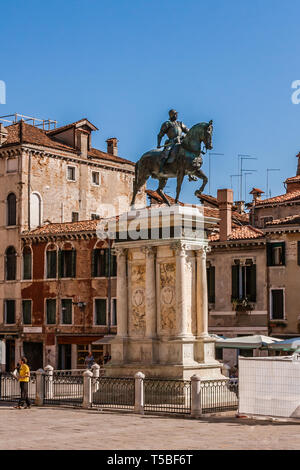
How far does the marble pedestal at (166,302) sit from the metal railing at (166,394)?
16.5 inches

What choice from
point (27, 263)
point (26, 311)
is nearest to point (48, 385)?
point (26, 311)

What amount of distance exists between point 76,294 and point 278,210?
1198 cm

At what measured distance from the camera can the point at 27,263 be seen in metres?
50.4

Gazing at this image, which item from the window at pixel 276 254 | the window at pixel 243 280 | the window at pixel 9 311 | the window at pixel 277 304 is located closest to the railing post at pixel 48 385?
the window at pixel 277 304

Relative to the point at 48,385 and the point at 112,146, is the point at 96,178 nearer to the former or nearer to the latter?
the point at 112,146

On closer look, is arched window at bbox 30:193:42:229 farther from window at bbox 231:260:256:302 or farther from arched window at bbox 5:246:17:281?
window at bbox 231:260:256:302

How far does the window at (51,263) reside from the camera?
4925 centimetres

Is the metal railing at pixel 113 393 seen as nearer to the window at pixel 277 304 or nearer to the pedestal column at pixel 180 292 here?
the pedestal column at pixel 180 292

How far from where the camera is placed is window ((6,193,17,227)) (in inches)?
1989

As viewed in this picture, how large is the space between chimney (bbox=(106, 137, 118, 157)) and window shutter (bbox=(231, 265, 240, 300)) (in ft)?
57.3

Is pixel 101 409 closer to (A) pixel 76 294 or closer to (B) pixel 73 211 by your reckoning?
(A) pixel 76 294

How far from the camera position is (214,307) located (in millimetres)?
43906

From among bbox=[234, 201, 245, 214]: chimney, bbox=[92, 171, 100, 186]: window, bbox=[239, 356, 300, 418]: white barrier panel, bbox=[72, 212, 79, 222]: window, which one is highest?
bbox=[92, 171, 100, 186]: window

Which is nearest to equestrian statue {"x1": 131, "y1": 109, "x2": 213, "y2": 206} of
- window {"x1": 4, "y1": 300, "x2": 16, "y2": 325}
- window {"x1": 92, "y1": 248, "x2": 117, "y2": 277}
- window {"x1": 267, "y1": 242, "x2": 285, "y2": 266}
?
window {"x1": 267, "y1": 242, "x2": 285, "y2": 266}
